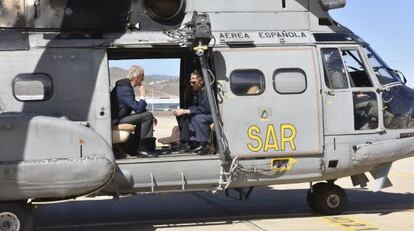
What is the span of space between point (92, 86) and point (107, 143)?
36.3 inches

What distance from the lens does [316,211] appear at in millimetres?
9781

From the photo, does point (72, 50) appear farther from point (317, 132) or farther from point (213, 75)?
point (317, 132)

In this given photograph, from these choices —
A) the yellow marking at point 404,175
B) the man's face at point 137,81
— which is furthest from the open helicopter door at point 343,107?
the yellow marking at point 404,175

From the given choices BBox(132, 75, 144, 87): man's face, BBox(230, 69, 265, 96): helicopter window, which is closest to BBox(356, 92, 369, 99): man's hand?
BBox(230, 69, 265, 96): helicopter window

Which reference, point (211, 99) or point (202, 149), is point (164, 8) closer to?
point (211, 99)

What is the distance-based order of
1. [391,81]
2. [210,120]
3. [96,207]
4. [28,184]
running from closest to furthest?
[28,184], [210,120], [391,81], [96,207]

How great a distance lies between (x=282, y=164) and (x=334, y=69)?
171cm

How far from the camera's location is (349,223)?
29.0 ft

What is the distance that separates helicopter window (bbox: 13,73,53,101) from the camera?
7988mm

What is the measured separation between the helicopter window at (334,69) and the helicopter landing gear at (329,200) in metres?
1.84

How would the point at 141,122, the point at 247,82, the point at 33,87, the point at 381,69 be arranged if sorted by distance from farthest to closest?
the point at 381,69
the point at 247,82
the point at 141,122
the point at 33,87

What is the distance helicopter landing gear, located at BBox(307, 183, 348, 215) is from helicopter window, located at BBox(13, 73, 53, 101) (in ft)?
15.2

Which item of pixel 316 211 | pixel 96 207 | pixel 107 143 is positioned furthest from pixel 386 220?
pixel 96 207

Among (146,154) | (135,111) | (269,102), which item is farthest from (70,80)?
(269,102)
